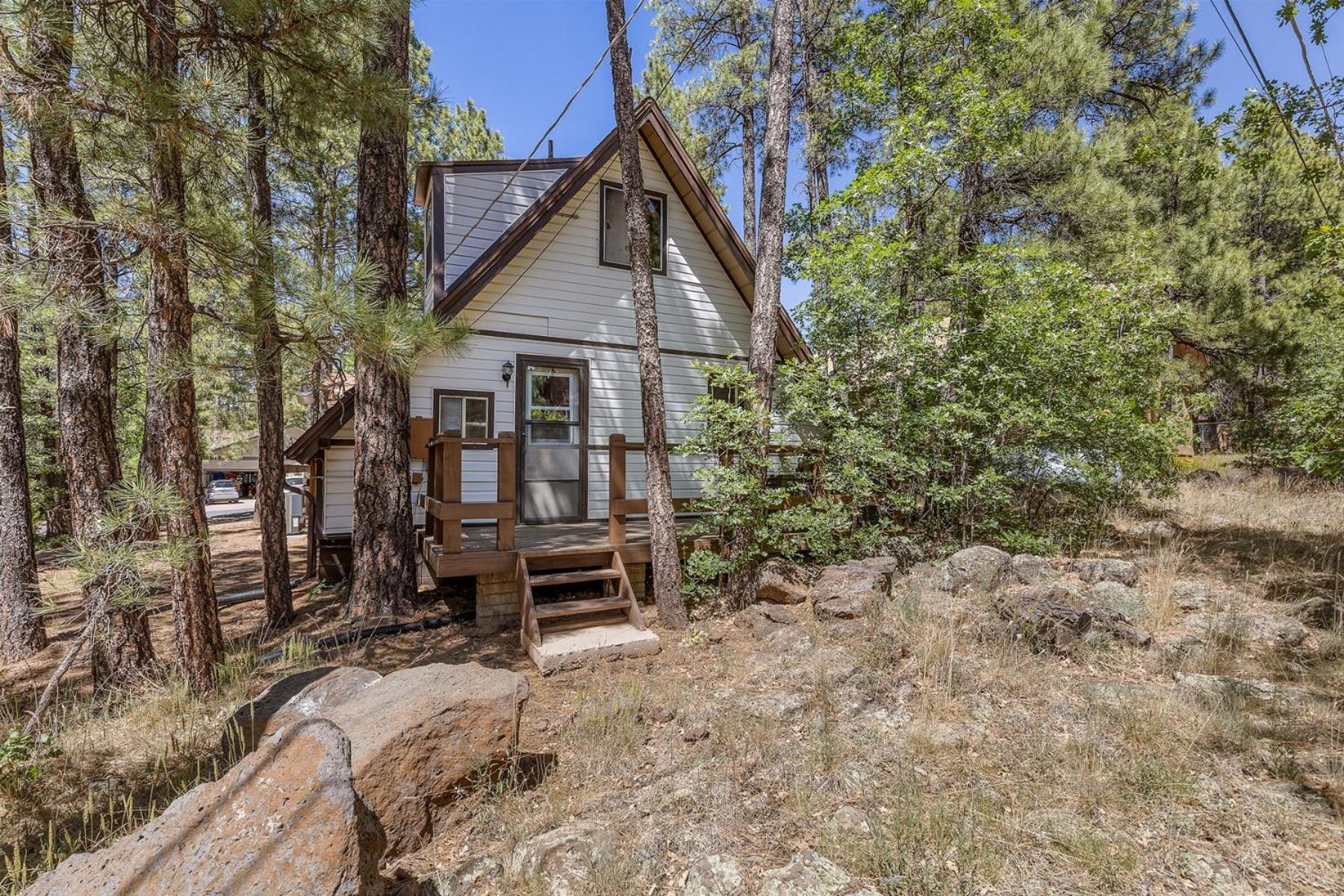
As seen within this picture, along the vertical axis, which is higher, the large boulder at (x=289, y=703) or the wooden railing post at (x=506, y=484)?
the wooden railing post at (x=506, y=484)

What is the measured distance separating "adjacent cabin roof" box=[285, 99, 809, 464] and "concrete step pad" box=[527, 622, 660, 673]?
3756 millimetres

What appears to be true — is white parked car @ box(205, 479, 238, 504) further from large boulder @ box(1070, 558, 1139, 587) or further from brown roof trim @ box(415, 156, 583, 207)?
large boulder @ box(1070, 558, 1139, 587)

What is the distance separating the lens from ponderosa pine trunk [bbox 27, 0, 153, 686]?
111 inches

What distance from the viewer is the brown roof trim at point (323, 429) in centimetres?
669

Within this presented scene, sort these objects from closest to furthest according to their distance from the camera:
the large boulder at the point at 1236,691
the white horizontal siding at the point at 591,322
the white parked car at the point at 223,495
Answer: the large boulder at the point at 1236,691 < the white horizontal siding at the point at 591,322 < the white parked car at the point at 223,495

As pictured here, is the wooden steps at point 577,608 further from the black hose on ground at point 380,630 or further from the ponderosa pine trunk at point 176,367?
the ponderosa pine trunk at point 176,367

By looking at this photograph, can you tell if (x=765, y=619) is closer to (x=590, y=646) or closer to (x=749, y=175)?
(x=590, y=646)

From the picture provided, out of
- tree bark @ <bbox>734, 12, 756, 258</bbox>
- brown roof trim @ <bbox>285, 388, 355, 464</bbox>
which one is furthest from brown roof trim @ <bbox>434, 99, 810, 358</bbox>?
tree bark @ <bbox>734, 12, 756, 258</bbox>

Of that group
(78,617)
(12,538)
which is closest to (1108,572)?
(78,617)

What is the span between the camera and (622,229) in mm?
8328

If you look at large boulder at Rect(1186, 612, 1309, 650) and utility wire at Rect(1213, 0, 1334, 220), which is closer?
utility wire at Rect(1213, 0, 1334, 220)

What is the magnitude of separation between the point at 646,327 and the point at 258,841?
4870 mm

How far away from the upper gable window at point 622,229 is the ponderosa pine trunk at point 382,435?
9.48 ft

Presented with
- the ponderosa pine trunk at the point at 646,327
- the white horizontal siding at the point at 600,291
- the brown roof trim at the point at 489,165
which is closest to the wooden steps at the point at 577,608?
the ponderosa pine trunk at the point at 646,327
